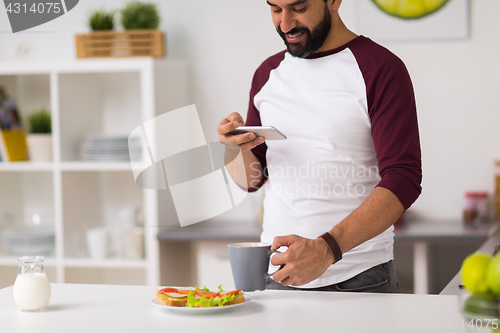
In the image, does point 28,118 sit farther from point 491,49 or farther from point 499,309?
point 499,309

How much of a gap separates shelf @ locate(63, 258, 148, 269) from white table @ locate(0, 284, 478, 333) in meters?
1.48

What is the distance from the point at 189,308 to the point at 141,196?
200 centimetres

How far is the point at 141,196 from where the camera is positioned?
2.90 meters

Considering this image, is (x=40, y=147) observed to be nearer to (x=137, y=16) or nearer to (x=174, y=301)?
(x=137, y=16)

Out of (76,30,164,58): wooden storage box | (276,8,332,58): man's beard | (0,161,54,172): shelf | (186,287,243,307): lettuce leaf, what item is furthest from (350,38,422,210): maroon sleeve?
(0,161,54,172): shelf

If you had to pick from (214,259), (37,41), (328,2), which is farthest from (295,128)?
(37,41)

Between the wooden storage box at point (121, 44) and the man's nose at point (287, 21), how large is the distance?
130 centimetres

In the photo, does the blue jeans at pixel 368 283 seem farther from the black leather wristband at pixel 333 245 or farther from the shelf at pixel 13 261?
the shelf at pixel 13 261

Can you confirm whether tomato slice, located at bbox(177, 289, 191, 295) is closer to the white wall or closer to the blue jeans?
the blue jeans

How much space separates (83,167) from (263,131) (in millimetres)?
1631

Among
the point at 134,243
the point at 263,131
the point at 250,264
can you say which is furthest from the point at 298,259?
the point at 134,243

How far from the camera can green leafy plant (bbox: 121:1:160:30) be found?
261 centimetres

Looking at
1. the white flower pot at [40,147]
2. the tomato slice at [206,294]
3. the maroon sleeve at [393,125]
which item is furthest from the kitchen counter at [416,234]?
the tomato slice at [206,294]

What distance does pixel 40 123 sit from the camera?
2744 millimetres
